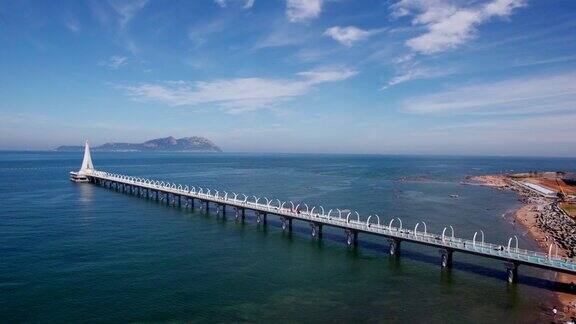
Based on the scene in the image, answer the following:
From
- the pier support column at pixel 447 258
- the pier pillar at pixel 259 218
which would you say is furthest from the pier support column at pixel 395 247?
the pier pillar at pixel 259 218

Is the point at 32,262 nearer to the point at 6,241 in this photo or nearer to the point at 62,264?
the point at 62,264

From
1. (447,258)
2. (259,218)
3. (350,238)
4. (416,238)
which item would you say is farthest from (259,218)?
(447,258)

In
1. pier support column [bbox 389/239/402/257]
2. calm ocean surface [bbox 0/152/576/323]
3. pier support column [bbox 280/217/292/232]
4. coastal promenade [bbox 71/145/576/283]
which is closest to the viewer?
calm ocean surface [bbox 0/152/576/323]

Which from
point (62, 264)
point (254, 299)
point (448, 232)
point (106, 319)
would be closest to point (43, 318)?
point (106, 319)

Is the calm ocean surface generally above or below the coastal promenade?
below

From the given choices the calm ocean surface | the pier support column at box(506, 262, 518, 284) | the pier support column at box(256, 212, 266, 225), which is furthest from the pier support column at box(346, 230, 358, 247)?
the pier support column at box(506, 262, 518, 284)

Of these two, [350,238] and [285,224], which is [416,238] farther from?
[285,224]

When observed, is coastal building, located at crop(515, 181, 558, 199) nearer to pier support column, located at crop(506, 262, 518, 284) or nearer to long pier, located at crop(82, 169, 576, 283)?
long pier, located at crop(82, 169, 576, 283)
